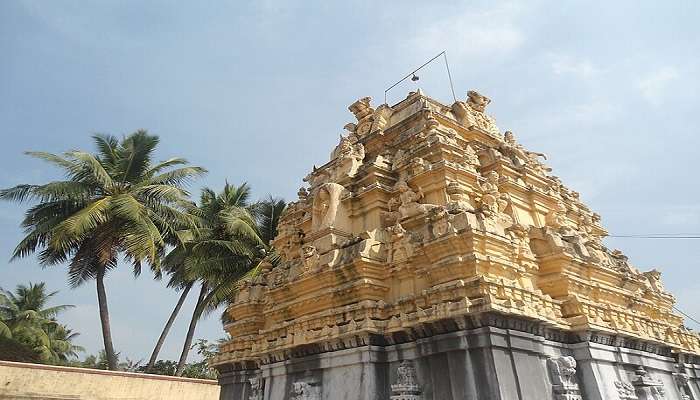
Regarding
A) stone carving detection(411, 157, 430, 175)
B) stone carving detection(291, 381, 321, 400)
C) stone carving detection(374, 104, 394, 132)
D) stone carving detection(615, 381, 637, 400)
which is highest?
stone carving detection(374, 104, 394, 132)

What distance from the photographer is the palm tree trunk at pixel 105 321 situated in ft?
56.4

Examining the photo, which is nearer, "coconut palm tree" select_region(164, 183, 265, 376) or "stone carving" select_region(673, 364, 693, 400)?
"stone carving" select_region(673, 364, 693, 400)

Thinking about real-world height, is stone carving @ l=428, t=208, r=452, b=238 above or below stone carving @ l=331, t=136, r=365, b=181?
below

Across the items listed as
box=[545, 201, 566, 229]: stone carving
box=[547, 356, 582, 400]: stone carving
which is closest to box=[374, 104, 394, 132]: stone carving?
box=[545, 201, 566, 229]: stone carving

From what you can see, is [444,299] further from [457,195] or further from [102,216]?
[102,216]

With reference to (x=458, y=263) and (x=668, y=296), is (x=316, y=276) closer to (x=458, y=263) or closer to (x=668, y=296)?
(x=458, y=263)

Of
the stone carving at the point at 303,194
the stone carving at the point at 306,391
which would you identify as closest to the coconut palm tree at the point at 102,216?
the stone carving at the point at 303,194

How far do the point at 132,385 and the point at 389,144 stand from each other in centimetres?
1114

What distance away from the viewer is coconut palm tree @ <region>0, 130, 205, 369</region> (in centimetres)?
1702

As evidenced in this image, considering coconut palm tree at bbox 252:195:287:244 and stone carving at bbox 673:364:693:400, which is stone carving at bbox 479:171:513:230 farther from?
coconut palm tree at bbox 252:195:287:244

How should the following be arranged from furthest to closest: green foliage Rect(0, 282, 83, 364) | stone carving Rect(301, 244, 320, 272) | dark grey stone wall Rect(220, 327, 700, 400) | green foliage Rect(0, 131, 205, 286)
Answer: green foliage Rect(0, 282, 83, 364) → green foliage Rect(0, 131, 205, 286) → stone carving Rect(301, 244, 320, 272) → dark grey stone wall Rect(220, 327, 700, 400)

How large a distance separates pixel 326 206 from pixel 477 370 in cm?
471

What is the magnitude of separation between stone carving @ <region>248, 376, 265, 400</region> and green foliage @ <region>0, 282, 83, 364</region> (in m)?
29.6

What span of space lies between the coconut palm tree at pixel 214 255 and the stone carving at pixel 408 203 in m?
11.1
